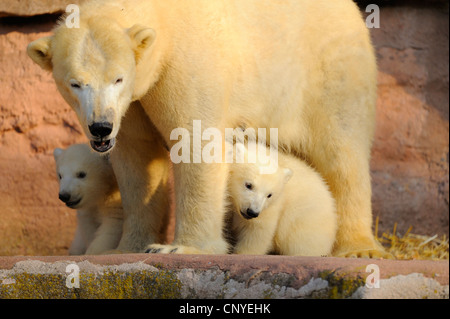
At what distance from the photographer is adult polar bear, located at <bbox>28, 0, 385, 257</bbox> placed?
3.87 metres

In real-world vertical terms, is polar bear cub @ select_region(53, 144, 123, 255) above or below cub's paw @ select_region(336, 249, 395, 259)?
above

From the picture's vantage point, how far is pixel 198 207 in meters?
4.32

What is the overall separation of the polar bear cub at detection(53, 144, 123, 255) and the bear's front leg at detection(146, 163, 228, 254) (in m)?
0.80

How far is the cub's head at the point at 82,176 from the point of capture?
4.87 metres

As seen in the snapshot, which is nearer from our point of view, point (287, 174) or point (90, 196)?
point (287, 174)

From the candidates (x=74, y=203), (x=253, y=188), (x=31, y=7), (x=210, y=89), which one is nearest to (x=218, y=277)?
(x=253, y=188)

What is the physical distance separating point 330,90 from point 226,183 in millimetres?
1050

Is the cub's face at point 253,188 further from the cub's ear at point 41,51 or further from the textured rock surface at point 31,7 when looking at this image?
the textured rock surface at point 31,7

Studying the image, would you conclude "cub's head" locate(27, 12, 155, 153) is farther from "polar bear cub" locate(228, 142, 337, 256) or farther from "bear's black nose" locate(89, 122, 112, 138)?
"polar bear cub" locate(228, 142, 337, 256)

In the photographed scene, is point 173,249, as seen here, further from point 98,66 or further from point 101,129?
point 98,66

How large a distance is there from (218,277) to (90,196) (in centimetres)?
176

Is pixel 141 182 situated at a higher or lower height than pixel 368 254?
higher

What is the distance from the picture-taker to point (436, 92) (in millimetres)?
6680

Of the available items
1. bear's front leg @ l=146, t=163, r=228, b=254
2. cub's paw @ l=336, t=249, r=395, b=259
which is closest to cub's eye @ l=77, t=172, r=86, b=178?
bear's front leg @ l=146, t=163, r=228, b=254
